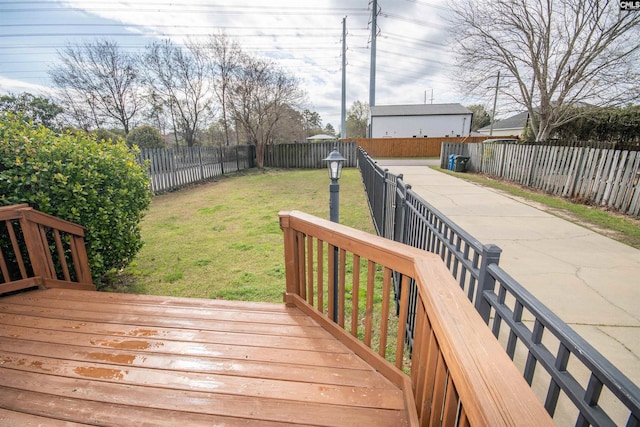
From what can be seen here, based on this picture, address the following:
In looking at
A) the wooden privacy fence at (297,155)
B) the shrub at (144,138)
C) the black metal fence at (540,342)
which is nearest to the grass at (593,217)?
the black metal fence at (540,342)

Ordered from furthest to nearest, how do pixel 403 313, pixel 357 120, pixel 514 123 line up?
pixel 357 120 < pixel 514 123 < pixel 403 313

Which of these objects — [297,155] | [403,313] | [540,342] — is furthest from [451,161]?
[540,342]

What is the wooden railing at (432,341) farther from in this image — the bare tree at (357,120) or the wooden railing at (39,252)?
the bare tree at (357,120)

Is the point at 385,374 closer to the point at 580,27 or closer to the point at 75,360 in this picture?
the point at 75,360

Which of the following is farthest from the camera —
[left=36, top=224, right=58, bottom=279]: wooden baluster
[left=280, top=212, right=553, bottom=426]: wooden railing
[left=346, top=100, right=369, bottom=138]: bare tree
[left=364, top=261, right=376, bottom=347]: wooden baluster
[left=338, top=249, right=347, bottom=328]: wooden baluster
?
[left=346, top=100, right=369, bottom=138]: bare tree

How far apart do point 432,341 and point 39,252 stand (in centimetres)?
356

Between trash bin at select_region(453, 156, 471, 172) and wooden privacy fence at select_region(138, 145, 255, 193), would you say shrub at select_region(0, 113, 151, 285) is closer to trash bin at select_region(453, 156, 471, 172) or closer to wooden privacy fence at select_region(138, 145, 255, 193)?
wooden privacy fence at select_region(138, 145, 255, 193)

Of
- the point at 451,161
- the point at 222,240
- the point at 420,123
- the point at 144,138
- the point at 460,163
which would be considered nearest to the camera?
the point at 222,240

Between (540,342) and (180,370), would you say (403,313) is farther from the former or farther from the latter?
(180,370)

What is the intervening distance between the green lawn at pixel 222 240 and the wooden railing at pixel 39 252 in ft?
2.18

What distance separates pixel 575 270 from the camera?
339 centimetres

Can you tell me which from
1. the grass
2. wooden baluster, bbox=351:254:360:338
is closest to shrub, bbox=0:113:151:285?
wooden baluster, bbox=351:254:360:338

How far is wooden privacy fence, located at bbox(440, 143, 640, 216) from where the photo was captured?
572 cm

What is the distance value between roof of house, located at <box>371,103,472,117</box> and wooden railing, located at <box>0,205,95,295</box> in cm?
3248
